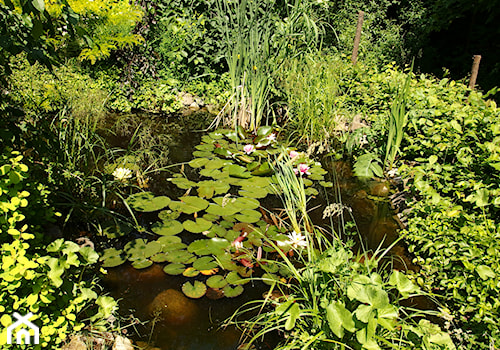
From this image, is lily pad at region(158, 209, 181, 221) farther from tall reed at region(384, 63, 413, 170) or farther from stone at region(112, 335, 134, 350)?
tall reed at region(384, 63, 413, 170)

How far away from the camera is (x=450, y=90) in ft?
12.7

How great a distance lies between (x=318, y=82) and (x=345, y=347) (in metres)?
3.09

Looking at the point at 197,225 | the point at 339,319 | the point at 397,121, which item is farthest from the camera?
the point at 397,121

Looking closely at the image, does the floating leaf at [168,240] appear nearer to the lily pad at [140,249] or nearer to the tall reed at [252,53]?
the lily pad at [140,249]

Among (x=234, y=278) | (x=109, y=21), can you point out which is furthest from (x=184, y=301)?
(x=109, y=21)

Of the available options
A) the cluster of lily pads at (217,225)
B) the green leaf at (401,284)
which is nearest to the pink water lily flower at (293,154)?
the cluster of lily pads at (217,225)

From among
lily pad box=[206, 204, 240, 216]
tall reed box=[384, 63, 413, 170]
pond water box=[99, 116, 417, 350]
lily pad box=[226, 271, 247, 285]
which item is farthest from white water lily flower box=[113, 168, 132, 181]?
tall reed box=[384, 63, 413, 170]

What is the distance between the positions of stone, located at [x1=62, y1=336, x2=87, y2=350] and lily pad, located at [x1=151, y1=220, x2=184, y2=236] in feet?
3.31

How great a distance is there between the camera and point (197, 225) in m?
2.59

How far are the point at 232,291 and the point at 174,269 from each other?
0.39 meters

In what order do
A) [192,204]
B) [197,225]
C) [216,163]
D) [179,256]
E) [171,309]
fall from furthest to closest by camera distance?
[216,163], [192,204], [197,225], [179,256], [171,309]

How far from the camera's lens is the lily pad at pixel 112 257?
223 centimetres

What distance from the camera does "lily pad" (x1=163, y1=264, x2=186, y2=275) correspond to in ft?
7.27

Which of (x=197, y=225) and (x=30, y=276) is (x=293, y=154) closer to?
(x=197, y=225)
